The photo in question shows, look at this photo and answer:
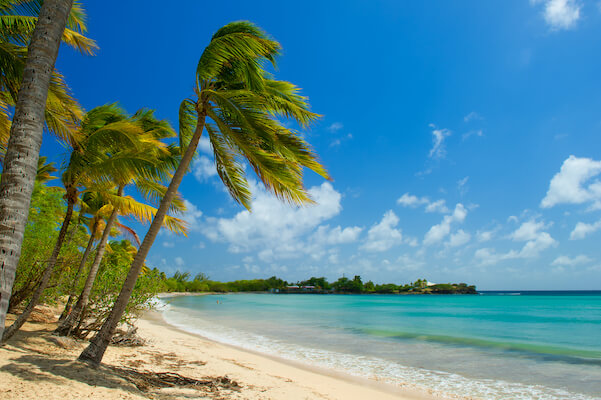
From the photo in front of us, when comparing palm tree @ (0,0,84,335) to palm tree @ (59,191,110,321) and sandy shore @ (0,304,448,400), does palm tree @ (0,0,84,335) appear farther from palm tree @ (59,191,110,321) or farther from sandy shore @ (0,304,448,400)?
palm tree @ (59,191,110,321)

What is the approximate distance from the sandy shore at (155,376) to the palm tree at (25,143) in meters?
2.13

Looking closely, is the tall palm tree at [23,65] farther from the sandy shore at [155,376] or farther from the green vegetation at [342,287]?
the green vegetation at [342,287]

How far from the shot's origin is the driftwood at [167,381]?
541 centimetres

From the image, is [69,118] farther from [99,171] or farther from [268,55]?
[268,55]

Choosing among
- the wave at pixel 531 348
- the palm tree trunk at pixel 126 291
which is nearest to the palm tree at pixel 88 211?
the palm tree trunk at pixel 126 291

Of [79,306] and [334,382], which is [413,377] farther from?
[79,306]

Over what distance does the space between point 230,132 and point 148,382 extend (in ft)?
14.4

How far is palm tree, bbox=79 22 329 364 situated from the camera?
570 centimetres

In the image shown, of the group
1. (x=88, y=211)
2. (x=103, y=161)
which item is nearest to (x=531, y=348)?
(x=103, y=161)

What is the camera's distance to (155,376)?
19.6 ft

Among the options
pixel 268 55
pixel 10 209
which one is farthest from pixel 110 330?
pixel 268 55

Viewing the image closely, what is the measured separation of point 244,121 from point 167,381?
4.61 m

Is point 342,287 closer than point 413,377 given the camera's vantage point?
No

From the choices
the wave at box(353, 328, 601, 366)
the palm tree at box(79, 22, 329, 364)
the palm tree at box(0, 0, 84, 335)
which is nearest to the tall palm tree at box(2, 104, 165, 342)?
the palm tree at box(79, 22, 329, 364)
